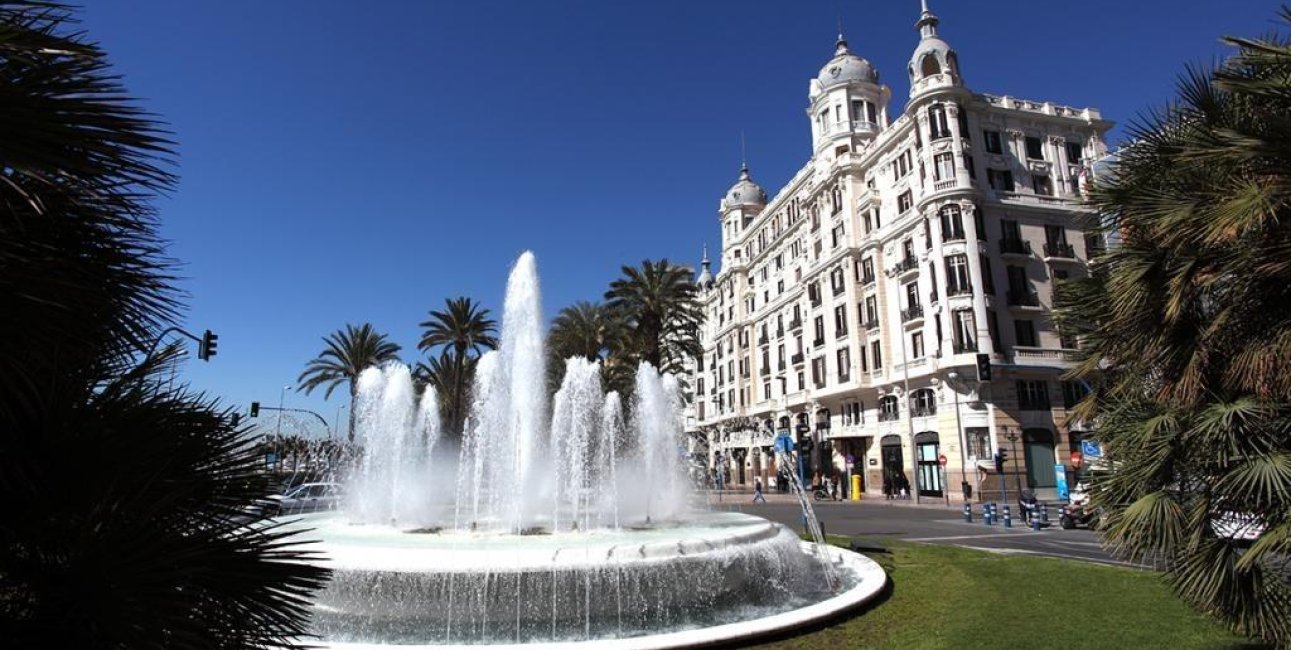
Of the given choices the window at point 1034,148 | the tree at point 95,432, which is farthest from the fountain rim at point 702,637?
the window at point 1034,148

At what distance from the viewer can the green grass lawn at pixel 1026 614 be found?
759cm

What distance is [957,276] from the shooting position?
39.8m

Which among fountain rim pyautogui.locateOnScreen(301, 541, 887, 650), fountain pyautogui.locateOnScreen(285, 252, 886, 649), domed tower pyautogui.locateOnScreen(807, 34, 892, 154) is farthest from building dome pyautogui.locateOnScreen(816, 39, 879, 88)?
fountain rim pyautogui.locateOnScreen(301, 541, 887, 650)

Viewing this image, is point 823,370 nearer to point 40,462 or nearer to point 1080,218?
point 1080,218

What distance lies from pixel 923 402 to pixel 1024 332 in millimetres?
6865

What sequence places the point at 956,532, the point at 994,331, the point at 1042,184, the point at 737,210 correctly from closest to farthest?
the point at 956,532 → the point at 994,331 → the point at 1042,184 → the point at 737,210

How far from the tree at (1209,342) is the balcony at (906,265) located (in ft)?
124

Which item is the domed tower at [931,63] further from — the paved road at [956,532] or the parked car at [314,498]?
the parked car at [314,498]

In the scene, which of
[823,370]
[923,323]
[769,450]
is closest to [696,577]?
[923,323]

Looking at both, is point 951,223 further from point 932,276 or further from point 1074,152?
point 1074,152

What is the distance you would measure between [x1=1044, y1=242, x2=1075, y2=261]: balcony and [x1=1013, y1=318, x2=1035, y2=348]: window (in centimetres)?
455

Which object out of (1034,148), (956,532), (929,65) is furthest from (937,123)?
(956,532)

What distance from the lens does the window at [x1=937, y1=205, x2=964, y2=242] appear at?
132 feet

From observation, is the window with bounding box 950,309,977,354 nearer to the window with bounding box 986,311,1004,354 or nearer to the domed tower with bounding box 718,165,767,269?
the window with bounding box 986,311,1004,354
